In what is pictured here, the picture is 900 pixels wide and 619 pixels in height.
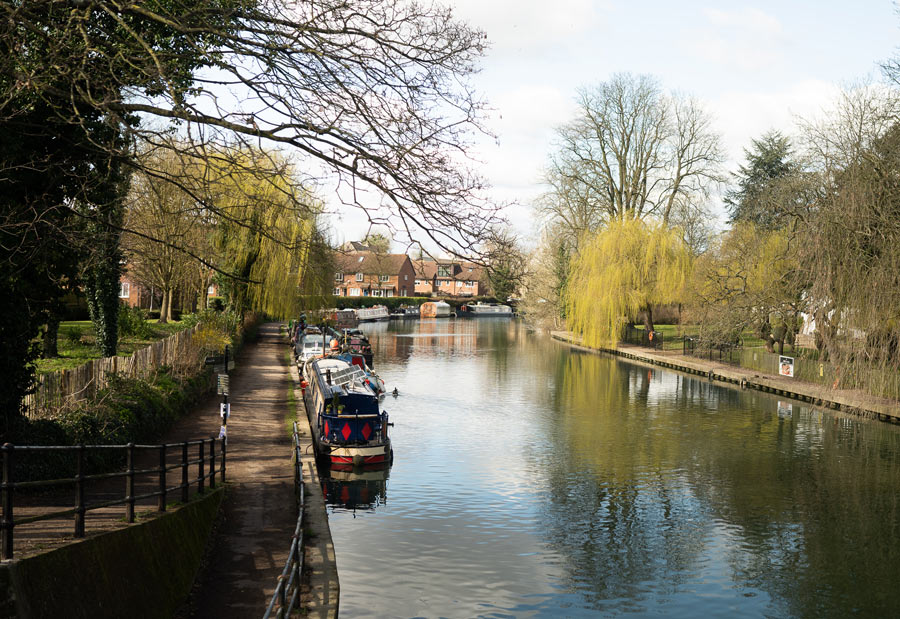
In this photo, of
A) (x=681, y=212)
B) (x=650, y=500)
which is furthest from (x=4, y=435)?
(x=681, y=212)

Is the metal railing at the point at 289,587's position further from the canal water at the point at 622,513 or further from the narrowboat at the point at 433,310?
the narrowboat at the point at 433,310

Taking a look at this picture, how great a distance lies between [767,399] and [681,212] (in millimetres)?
26999

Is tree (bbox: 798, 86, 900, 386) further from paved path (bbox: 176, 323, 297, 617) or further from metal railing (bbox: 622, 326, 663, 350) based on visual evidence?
metal railing (bbox: 622, 326, 663, 350)

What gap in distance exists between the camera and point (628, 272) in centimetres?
5350

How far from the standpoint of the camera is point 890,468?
21.5 m

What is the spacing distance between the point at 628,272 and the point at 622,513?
37.2 m

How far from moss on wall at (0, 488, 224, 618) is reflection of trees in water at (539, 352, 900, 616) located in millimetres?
6489

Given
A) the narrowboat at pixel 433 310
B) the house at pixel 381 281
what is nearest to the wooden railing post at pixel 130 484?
the narrowboat at pixel 433 310

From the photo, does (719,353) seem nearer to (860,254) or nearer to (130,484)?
(860,254)

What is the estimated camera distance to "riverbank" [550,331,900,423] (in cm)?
2712

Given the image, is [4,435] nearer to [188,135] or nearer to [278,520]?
[278,520]

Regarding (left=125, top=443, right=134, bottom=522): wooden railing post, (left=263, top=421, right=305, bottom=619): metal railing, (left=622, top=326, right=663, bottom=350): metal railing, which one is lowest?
(left=263, top=421, right=305, bottom=619): metal railing

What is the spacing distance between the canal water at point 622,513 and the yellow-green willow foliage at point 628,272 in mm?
21484

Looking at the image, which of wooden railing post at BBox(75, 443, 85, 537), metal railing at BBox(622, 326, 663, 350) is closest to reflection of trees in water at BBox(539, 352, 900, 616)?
wooden railing post at BBox(75, 443, 85, 537)
